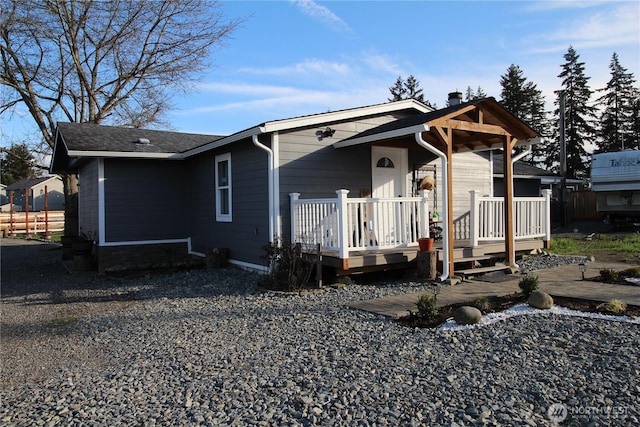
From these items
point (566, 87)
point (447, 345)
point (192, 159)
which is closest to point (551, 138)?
point (566, 87)

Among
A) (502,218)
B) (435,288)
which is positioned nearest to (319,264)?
(435,288)

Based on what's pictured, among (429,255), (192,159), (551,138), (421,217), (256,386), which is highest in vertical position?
(551,138)

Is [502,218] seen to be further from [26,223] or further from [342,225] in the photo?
[26,223]

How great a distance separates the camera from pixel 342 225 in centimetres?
743

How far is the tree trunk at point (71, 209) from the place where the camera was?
15656mm

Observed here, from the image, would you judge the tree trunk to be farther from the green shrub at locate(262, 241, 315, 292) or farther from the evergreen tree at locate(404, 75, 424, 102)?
the evergreen tree at locate(404, 75, 424, 102)

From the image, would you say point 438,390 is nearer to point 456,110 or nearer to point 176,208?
point 456,110

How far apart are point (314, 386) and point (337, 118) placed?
21.2ft

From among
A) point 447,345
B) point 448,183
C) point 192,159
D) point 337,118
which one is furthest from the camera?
point 192,159

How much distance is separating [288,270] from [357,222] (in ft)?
4.41

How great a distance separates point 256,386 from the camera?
12.0 feet

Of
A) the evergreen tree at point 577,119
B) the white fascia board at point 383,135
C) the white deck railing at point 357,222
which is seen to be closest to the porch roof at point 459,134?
the white fascia board at point 383,135

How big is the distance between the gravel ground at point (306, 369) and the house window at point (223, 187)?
402 centimetres

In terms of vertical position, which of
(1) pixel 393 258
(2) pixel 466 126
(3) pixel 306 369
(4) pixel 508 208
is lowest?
(3) pixel 306 369
